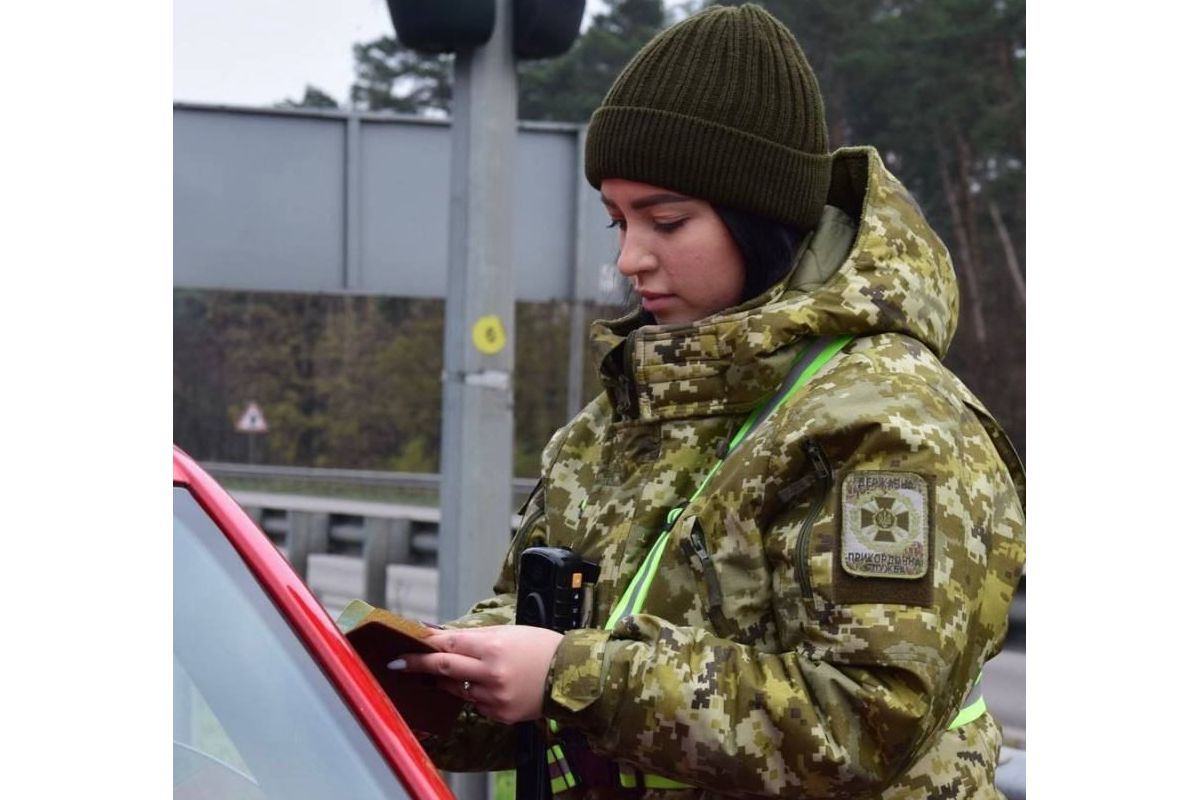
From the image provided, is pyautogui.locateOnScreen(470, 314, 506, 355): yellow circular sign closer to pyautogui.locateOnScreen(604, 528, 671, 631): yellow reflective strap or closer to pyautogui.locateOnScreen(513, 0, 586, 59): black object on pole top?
Result: pyautogui.locateOnScreen(513, 0, 586, 59): black object on pole top

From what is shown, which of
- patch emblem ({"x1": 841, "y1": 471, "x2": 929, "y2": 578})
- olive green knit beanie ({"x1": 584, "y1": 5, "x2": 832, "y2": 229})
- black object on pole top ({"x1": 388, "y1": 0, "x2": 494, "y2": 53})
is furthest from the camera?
black object on pole top ({"x1": 388, "y1": 0, "x2": 494, "y2": 53})

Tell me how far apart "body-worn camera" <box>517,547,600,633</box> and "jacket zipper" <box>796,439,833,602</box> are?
1.09 ft

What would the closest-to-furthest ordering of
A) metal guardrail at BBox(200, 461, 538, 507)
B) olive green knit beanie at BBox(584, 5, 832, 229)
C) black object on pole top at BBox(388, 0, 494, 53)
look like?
1. olive green knit beanie at BBox(584, 5, 832, 229)
2. black object on pole top at BBox(388, 0, 494, 53)
3. metal guardrail at BBox(200, 461, 538, 507)

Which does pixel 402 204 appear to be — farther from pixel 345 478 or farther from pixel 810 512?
pixel 345 478

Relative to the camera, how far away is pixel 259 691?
176 cm

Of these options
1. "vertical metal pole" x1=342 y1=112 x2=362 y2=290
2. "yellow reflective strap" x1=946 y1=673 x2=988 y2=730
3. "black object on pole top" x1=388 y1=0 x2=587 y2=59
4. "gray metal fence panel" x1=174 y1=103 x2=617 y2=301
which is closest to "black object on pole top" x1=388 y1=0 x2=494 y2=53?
"black object on pole top" x1=388 y1=0 x2=587 y2=59

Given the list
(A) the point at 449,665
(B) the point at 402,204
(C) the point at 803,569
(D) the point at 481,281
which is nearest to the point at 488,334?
(D) the point at 481,281

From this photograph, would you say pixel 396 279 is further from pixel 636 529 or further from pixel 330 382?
pixel 330 382

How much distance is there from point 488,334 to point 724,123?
2537mm

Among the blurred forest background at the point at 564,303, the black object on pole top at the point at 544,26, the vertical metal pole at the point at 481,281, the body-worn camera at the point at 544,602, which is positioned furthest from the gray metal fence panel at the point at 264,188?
the blurred forest background at the point at 564,303

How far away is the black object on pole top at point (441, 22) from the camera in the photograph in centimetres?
432

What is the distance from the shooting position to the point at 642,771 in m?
2.03

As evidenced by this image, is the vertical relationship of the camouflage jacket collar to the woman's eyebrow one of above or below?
below

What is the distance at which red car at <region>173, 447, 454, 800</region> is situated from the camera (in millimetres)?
1725
